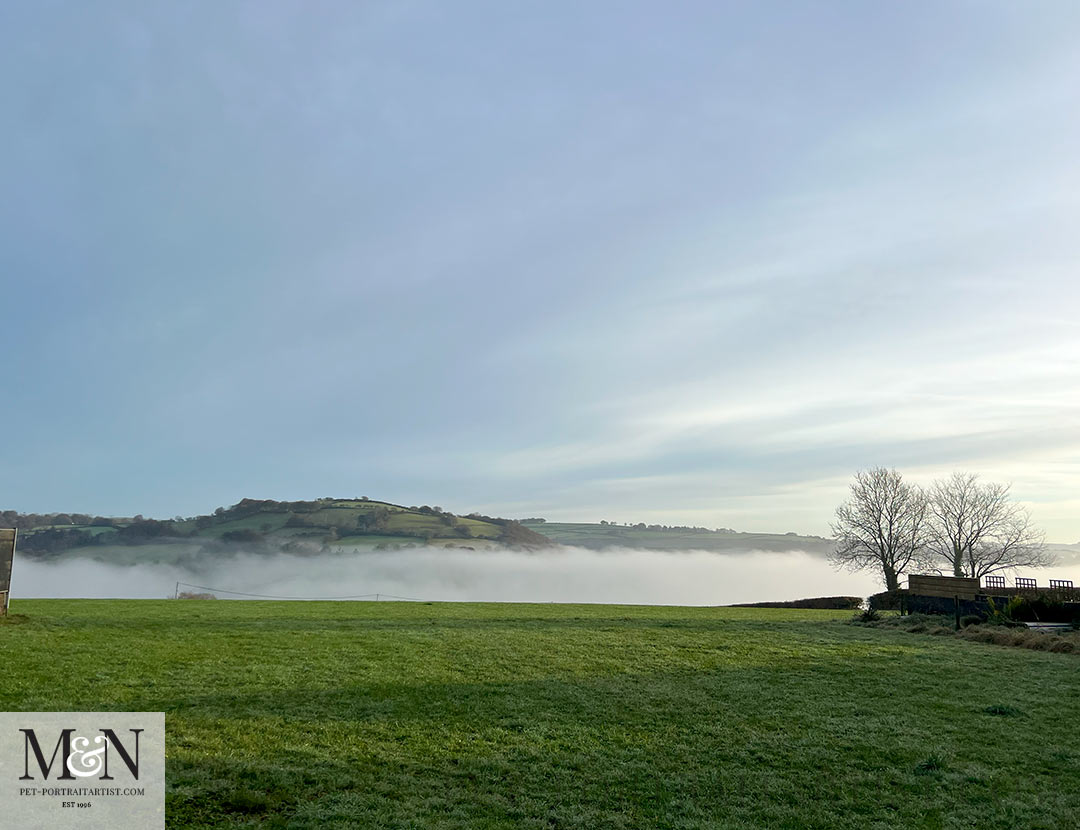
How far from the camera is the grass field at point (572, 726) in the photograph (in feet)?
21.7

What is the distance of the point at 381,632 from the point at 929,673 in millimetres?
13717

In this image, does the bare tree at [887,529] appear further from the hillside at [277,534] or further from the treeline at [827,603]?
the hillside at [277,534]

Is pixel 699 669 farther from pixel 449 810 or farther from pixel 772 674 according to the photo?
pixel 449 810

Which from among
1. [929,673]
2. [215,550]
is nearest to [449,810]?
[929,673]

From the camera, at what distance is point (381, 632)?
19.0 m

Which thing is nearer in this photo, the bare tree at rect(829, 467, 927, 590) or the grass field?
the grass field

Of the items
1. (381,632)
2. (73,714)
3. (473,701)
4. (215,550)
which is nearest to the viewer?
(73,714)

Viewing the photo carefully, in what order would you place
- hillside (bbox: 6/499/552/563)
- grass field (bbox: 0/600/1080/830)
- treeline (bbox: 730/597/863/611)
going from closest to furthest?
grass field (bbox: 0/600/1080/830) → treeline (bbox: 730/597/863/611) → hillside (bbox: 6/499/552/563)

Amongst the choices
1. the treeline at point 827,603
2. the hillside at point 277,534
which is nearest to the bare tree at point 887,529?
the treeline at point 827,603

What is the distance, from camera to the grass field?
21.7 feet

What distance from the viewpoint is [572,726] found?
937cm

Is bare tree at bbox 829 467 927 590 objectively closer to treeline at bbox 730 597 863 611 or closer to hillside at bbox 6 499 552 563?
treeline at bbox 730 597 863 611

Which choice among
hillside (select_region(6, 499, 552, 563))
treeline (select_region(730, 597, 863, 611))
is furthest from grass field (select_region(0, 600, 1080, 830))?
hillside (select_region(6, 499, 552, 563))

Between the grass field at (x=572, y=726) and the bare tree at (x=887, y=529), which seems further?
the bare tree at (x=887, y=529)
